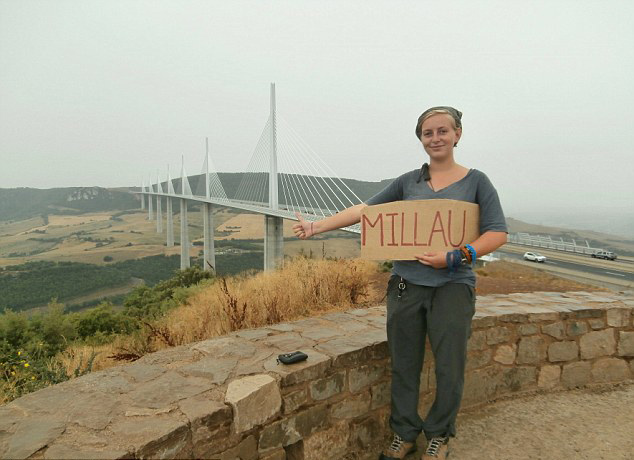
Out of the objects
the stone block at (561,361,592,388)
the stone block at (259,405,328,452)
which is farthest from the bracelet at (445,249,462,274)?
the stone block at (561,361,592,388)

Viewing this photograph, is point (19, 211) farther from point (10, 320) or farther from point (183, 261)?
point (10, 320)

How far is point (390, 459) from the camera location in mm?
1578

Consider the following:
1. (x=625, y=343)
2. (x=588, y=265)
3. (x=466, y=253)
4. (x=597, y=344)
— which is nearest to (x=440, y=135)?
(x=466, y=253)

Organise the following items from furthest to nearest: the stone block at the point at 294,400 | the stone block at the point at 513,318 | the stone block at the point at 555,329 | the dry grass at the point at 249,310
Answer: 1. the dry grass at the point at 249,310
2. the stone block at the point at 555,329
3. the stone block at the point at 513,318
4. the stone block at the point at 294,400

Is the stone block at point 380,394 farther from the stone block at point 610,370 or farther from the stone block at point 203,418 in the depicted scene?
the stone block at point 610,370

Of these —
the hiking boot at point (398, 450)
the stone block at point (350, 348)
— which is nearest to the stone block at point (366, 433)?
A: the hiking boot at point (398, 450)

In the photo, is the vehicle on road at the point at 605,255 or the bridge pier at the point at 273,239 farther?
the bridge pier at the point at 273,239

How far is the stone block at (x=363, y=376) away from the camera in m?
1.70

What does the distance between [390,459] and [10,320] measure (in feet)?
19.4

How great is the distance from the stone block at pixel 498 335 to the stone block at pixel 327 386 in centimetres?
106

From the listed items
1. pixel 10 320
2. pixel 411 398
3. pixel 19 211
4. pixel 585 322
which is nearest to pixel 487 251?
pixel 411 398

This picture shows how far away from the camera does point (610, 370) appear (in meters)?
2.45

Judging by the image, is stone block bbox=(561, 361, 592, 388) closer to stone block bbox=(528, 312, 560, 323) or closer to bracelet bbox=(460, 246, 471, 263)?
stone block bbox=(528, 312, 560, 323)

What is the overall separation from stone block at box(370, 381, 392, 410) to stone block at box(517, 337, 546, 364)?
3.31ft
